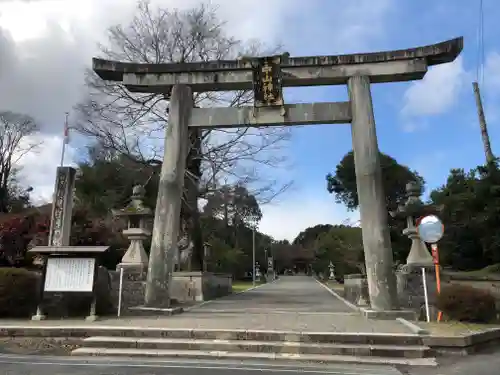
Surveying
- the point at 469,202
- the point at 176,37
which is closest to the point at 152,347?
the point at 176,37

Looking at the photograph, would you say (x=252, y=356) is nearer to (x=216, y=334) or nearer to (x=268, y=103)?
(x=216, y=334)

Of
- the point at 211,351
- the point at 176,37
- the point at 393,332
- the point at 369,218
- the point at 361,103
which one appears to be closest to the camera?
the point at 211,351

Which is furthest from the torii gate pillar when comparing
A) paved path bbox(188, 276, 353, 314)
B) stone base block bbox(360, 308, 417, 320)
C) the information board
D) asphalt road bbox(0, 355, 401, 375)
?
the information board

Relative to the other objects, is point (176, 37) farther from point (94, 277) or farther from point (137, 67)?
point (94, 277)

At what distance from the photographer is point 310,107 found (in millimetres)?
12984

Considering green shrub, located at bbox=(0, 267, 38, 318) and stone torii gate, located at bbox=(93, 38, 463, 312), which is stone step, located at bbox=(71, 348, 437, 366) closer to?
green shrub, located at bbox=(0, 267, 38, 318)

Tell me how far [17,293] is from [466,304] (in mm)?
11161

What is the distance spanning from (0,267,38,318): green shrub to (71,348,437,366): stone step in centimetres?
397

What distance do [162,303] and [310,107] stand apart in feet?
23.8

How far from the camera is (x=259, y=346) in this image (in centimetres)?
796

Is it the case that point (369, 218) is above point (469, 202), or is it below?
below

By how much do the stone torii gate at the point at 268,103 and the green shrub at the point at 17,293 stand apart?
299 cm

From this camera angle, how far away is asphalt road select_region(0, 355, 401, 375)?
650cm

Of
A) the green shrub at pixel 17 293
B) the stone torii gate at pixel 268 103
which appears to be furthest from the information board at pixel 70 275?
the stone torii gate at pixel 268 103
